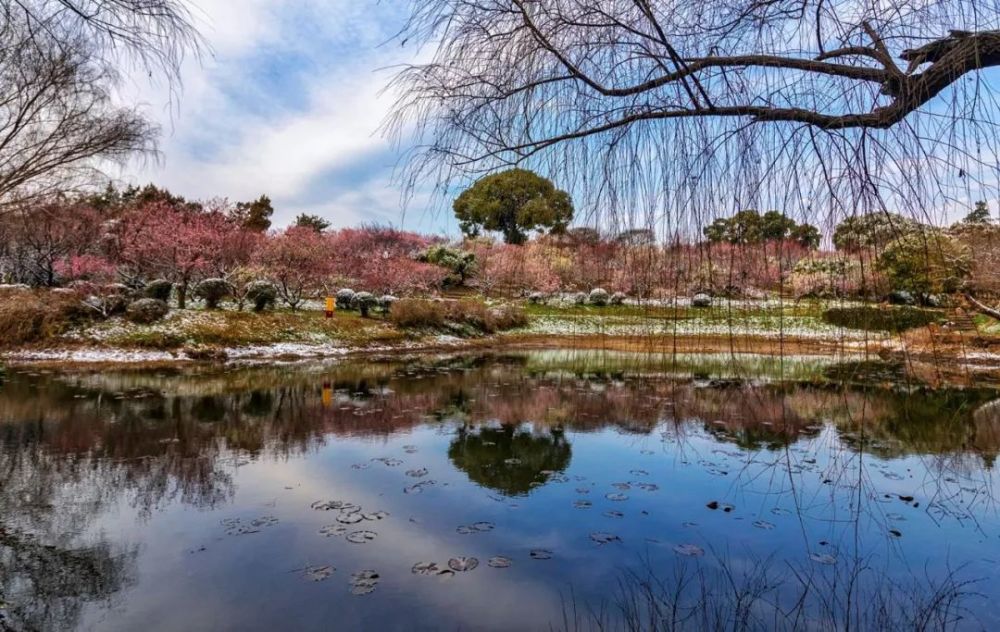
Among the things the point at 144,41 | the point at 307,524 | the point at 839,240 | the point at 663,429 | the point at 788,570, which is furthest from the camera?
the point at 663,429

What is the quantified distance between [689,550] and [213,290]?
1800 centimetres

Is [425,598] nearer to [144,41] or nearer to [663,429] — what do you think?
[144,41]

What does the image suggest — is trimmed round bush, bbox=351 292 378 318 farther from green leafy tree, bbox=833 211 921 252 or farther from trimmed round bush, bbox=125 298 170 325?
green leafy tree, bbox=833 211 921 252

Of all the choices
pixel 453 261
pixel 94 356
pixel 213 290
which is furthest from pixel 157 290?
pixel 453 261

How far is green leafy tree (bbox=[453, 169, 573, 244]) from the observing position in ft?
5.97

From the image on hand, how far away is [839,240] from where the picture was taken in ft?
5.27

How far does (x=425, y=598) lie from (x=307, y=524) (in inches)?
62.5

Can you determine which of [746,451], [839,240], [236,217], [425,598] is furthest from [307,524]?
[236,217]

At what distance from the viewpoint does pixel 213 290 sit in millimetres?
17844

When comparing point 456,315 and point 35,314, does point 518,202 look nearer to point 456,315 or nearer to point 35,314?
point 35,314

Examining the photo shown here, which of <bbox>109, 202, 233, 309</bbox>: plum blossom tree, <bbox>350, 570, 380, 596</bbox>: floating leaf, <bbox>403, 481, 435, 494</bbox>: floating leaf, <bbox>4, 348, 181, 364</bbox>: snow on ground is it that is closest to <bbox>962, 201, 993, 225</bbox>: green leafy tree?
<bbox>350, 570, 380, 596</bbox>: floating leaf

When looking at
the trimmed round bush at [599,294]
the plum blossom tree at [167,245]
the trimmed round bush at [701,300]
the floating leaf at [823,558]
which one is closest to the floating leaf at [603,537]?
the floating leaf at [823,558]

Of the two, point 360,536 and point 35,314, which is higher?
point 35,314

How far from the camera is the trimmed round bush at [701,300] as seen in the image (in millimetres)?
1888
